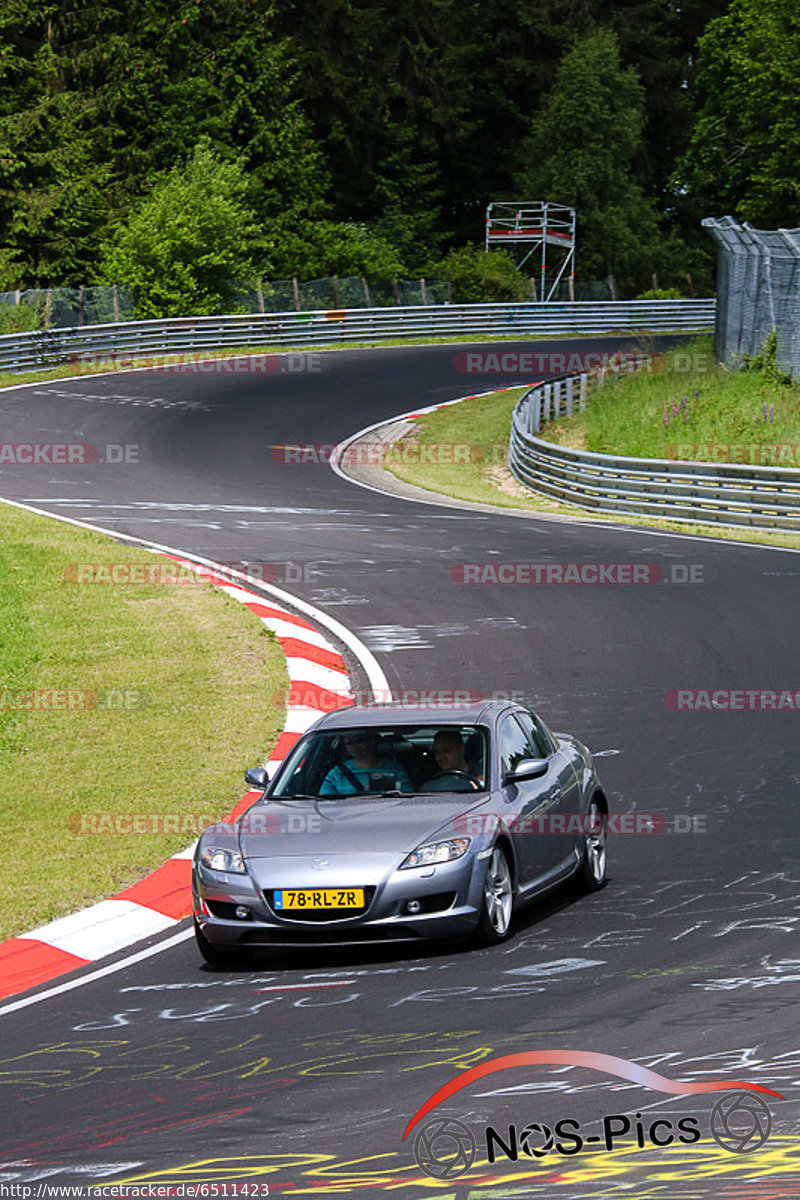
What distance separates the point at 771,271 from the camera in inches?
1351

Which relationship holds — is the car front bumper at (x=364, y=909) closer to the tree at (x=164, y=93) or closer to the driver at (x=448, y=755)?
the driver at (x=448, y=755)

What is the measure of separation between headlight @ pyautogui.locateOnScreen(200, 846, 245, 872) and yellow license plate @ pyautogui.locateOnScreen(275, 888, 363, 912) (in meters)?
0.35

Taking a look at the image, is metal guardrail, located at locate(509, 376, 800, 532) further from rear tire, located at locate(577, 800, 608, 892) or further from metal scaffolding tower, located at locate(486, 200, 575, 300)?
metal scaffolding tower, located at locate(486, 200, 575, 300)

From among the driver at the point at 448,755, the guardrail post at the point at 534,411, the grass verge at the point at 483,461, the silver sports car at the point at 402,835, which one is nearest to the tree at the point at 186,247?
the grass verge at the point at 483,461

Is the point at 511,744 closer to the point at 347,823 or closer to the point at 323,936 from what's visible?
the point at 347,823

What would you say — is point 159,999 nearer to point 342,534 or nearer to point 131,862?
point 131,862

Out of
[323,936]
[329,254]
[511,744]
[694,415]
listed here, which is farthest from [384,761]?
[329,254]

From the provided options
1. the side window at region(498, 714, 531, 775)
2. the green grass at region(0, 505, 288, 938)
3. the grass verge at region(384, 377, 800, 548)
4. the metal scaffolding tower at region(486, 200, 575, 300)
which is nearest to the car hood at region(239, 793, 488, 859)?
the side window at region(498, 714, 531, 775)

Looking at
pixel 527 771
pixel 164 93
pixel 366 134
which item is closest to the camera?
pixel 527 771

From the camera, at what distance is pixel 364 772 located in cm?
1022

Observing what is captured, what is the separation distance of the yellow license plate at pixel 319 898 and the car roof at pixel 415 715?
1.52m

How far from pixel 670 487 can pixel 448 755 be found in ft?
65.4

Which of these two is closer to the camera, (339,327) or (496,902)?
(496,902)

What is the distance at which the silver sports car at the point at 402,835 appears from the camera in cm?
892
